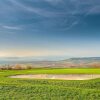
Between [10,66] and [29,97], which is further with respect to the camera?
[10,66]

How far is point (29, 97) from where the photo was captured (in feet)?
54.0

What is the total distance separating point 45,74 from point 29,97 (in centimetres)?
1034

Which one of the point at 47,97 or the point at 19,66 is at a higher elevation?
the point at 19,66

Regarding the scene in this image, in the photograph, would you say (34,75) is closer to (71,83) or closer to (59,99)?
(71,83)

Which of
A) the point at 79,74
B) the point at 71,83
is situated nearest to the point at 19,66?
the point at 79,74

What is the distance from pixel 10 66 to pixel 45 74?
10.9 metres

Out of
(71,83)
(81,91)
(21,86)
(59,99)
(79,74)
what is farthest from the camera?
(79,74)

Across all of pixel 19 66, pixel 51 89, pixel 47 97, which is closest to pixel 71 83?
pixel 51 89

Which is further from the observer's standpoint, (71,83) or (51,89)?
(71,83)

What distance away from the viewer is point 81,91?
56.6ft

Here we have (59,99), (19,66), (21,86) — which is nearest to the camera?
(59,99)

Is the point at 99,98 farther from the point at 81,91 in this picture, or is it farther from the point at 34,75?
the point at 34,75

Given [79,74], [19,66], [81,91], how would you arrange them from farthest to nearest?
[19,66] → [79,74] → [81,91]

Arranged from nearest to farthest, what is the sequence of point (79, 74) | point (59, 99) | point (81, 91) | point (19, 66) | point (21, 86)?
point (59, 99), point (81, 91), point (21, 86), point (79, 74), point (19, 66)
